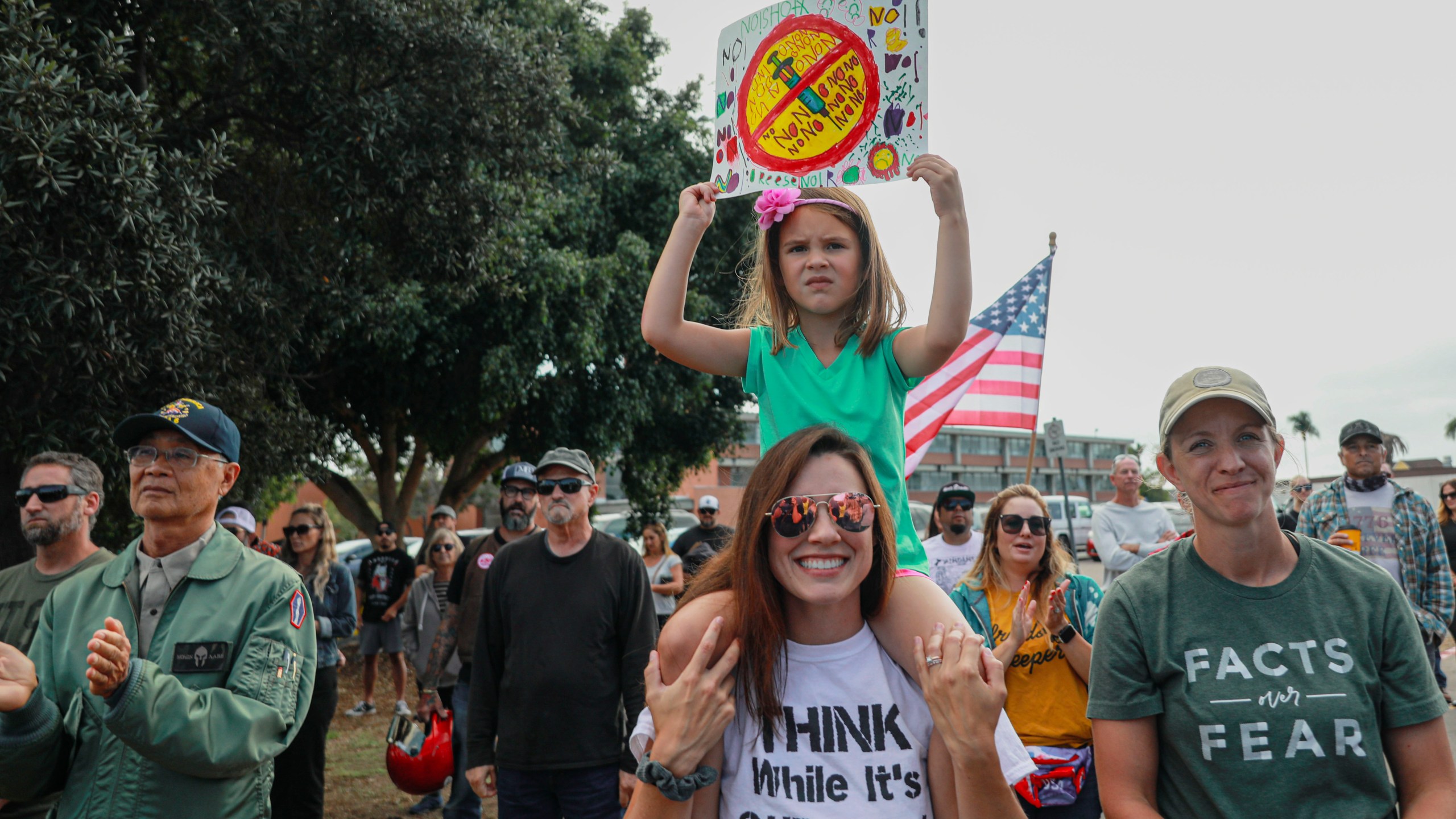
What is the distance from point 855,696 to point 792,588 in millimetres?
281

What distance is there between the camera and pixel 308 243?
9406 millimetres

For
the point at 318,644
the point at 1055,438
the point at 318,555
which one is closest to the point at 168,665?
the point at 318,644

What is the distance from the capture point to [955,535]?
7406 mm

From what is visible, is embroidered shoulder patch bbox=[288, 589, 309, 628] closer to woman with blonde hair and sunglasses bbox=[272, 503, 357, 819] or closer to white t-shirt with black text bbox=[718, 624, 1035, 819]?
woman with blonde hair and sunglasses bbox=[272, 503, 357, 819]

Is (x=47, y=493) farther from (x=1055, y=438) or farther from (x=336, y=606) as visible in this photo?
(x=1055, y=438)

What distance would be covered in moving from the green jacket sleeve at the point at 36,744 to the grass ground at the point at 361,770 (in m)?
4.23

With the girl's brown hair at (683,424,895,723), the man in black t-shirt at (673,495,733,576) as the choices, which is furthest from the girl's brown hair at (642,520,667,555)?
the girl's brown hair at (683,424,895,723)

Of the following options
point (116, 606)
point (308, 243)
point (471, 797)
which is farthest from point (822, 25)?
point (308, 243)

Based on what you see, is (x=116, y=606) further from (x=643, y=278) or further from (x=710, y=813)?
(x=643, y=278)

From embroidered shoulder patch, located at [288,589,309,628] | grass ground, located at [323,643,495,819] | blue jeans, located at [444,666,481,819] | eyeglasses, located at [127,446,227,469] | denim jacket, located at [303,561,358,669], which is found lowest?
grass ground, located at [323,643,495,819]

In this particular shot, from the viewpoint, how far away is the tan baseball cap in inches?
94.0

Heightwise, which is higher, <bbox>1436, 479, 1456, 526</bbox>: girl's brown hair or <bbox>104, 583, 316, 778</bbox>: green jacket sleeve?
<bbox>1436, 479, 1456, 526</bbox>: girl's brown hair

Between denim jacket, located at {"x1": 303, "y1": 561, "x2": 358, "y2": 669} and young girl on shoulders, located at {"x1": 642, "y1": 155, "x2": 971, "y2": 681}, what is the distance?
5443 millimetres

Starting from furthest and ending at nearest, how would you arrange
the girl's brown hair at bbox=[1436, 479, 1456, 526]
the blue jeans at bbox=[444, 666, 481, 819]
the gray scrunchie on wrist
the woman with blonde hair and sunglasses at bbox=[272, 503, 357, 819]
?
the girl's brown hair at bbox=[1436, 479, 1456, 526] < the blue jeans at bbox=[444, 666, 481, 819] < the woman with blonde hair and sunglasses at bbox=[272, 503, 357, 819] < the gray scrunchie on wrist
